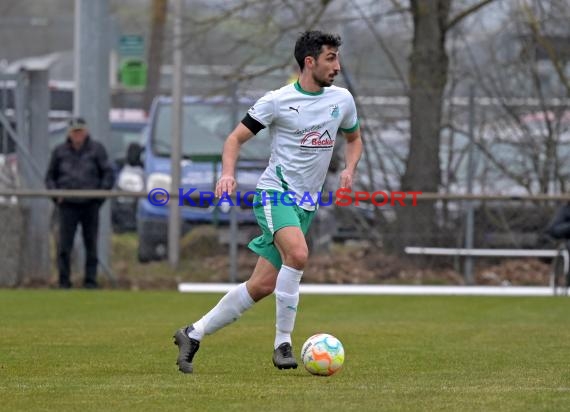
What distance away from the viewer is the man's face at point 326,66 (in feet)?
27.1

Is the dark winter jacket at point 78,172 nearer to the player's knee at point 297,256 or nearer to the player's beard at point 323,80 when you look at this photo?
the player's beard at point 323,80

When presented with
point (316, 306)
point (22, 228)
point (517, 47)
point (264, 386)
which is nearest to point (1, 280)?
point (22, 228)

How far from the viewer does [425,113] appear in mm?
19453

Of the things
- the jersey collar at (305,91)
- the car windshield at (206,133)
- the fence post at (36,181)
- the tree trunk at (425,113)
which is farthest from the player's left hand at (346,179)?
the fence post at (36,181)

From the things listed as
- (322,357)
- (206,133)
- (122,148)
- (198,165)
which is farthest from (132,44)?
(322,357)

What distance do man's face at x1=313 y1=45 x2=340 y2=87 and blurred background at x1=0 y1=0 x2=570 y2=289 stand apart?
34.4 ft

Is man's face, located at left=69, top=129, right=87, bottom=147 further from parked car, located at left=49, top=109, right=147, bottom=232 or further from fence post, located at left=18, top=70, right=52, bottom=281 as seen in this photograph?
fence post, located at left=18, top=70, right=52, bottom=281

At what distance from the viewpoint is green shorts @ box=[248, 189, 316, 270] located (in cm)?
820

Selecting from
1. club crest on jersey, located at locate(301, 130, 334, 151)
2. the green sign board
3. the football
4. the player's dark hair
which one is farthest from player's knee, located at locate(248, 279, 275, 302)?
the green sign board

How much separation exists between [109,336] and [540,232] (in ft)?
30.3

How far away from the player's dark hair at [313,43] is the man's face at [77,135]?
9.54 metres

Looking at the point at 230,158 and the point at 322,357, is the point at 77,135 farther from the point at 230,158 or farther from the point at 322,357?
the point at 322,357

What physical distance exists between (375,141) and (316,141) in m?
11.5

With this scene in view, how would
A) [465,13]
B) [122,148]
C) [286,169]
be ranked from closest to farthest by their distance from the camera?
[286,169]
[465,13]
[122,148]
